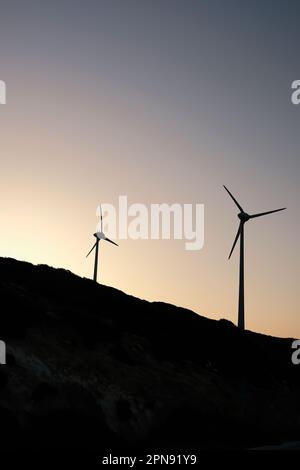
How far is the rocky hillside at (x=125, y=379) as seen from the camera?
3481 cm

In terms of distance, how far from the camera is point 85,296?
69125 mm

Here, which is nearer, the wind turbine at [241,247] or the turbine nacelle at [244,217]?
the wind turbine at [241,247]

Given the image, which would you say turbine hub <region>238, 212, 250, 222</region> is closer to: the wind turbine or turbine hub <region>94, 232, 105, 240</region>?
the wind turbine

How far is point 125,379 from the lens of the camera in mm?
43531

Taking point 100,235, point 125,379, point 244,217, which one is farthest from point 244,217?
point 125,379

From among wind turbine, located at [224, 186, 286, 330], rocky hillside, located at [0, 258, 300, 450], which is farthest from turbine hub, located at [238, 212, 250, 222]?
rocky hillside, located at [0, 258, 300, 450]

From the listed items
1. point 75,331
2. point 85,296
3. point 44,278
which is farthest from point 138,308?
point 75,331

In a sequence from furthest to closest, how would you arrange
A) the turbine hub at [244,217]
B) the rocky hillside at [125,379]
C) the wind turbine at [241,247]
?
the turbine hub at [244,217] < the wind turbine at [241,247] < the rocky hillside at [125,379]

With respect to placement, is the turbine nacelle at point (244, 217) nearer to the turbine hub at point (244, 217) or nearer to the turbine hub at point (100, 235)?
the turbine hub at point (244, 217)

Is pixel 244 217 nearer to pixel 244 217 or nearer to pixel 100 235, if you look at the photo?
pixel 244 217

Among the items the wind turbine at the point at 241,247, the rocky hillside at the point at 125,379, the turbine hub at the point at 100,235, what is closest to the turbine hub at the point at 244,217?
the wind turbine at the point at 241,247

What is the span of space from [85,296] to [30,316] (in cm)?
2242

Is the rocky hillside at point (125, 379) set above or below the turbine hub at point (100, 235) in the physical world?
below
